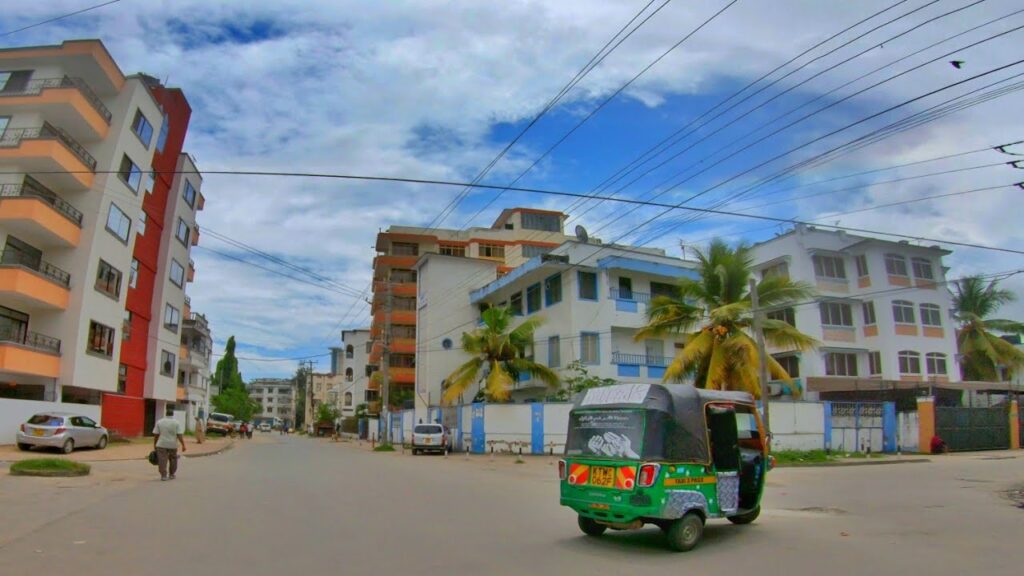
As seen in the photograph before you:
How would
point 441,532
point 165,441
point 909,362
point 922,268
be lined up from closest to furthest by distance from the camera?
point 441,532
point 165,441
point 909,362
point 922,268

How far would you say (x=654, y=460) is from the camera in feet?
27.3

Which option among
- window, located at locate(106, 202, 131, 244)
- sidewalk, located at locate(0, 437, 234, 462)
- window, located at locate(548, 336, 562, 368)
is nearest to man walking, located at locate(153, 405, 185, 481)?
sidewalk, located at locate(0, 437, 234, 462)

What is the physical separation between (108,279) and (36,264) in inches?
138

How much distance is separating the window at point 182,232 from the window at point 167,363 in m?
7.39

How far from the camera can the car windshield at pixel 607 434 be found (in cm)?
865

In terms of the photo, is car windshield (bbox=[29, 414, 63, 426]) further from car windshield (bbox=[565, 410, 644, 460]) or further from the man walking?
car windshield (bbox=[565, 410, 644, 460])

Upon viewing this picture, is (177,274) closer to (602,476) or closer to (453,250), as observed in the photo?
(453,250)

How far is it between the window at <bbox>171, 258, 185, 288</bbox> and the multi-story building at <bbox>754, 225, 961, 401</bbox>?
3747 centimetres

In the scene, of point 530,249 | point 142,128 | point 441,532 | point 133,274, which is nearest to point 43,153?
point 142,128

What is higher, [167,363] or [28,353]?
[167,363]

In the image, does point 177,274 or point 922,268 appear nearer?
point 922,268

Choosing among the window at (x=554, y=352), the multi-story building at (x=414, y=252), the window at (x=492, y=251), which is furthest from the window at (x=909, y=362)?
the window at (x=492, y=251)

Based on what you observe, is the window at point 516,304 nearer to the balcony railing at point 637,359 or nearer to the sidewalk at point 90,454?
the balcony railing at point 637,359

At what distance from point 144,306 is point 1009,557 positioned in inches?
1649
